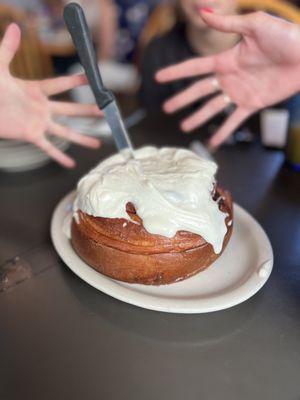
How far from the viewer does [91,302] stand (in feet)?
2.34

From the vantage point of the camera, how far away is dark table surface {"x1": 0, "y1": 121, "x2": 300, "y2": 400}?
22.6 inches

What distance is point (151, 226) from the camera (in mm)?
688

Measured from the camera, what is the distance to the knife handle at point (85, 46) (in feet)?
2.57

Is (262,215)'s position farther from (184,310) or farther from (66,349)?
(66,349)

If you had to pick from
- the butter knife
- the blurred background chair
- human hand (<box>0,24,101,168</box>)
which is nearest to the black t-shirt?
the blurred background chair

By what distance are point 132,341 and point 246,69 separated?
0.73m

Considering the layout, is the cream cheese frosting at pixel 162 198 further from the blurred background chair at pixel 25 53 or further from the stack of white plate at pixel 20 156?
the blurred background chair at pixel 25 53

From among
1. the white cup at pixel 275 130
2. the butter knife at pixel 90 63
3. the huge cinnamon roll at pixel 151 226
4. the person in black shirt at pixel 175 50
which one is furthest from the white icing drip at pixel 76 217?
the person in black shirt at pixel 175 50

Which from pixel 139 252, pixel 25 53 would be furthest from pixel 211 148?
pixel 25 53

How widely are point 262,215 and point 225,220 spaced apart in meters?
0.21

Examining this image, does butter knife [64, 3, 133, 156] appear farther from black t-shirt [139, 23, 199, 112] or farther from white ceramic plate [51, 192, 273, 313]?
black t-shirt [139, 23, 199, 112]

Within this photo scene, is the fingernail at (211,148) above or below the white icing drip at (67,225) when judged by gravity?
below

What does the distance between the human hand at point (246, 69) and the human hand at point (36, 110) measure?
0.75ft

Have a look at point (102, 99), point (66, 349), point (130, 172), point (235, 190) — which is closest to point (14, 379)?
point (66, 349)
